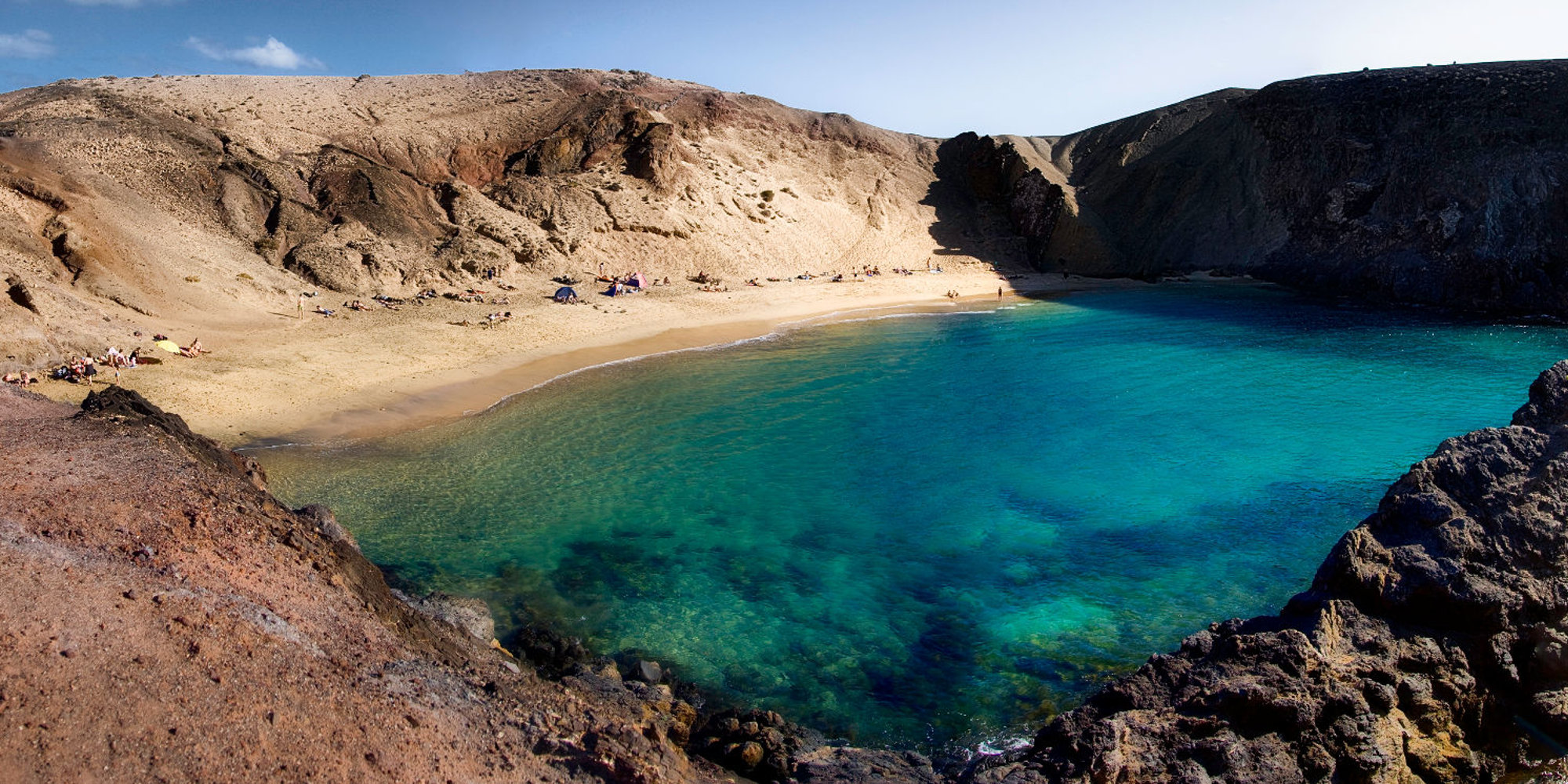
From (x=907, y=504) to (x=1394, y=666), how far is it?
8.87 meters

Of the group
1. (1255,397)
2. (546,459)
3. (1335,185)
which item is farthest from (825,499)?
(1335,185)

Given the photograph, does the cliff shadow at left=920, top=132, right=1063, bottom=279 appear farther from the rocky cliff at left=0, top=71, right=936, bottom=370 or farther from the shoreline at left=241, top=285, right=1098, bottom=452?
the shoreline at left=241, top=285, right=1098, bottom=452

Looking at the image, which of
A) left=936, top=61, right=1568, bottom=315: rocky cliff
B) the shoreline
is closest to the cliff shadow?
left=936, top=61, right=1568, bottom=315: rocky cliff

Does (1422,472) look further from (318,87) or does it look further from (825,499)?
(318,87)

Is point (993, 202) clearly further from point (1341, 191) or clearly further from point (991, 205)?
point (1341, 191)

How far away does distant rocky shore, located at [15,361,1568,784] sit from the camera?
620 centimetres

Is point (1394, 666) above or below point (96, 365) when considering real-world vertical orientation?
below

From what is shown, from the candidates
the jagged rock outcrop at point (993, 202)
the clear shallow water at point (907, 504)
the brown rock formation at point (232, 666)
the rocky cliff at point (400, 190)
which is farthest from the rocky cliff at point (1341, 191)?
the brown rock formation at point (232, 666)

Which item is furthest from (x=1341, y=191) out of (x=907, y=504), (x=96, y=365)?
(x=96, y=365)

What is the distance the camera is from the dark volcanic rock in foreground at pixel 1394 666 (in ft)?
23.5

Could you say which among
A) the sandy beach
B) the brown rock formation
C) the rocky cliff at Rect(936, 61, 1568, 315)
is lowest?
the brown rock formation

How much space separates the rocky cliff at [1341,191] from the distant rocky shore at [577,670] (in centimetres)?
3385

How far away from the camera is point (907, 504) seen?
1617cm

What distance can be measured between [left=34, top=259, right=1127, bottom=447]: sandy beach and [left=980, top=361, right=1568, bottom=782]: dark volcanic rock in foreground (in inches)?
688
